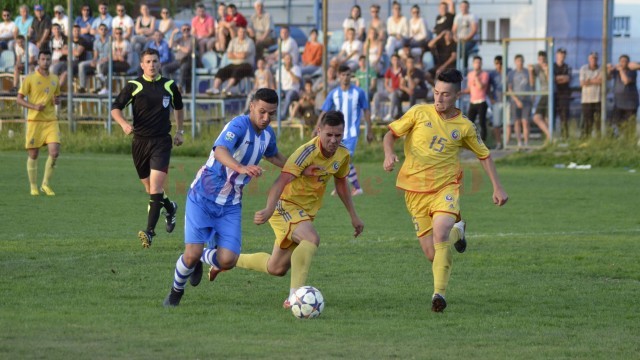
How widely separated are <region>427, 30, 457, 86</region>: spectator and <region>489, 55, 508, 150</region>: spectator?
84 cm

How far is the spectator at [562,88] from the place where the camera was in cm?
2339

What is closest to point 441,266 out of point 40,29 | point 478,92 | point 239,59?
point 478,92

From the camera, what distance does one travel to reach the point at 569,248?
39.8 feet

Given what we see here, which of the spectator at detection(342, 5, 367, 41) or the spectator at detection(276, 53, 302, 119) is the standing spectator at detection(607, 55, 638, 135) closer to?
the spectator at detection(342, 5, 367, 41)

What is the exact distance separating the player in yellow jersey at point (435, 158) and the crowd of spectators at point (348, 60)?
13.9 meters

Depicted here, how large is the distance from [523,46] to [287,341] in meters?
19.9

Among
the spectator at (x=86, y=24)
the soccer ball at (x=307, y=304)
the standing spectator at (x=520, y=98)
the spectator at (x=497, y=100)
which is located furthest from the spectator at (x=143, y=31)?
the soccer ball at (x=307, y=304)

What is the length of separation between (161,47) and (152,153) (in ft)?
40.9

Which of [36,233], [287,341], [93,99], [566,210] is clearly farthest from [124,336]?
[93,99]

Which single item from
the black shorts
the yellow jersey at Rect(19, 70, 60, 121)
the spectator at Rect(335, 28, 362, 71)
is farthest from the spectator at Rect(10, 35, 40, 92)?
the black shorts

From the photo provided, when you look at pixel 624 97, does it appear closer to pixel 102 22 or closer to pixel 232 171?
pixel 102 22

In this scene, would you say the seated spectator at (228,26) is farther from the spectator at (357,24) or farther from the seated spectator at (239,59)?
the spectator at (357,24)

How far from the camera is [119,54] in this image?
26016 mm

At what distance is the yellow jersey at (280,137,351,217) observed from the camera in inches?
332
